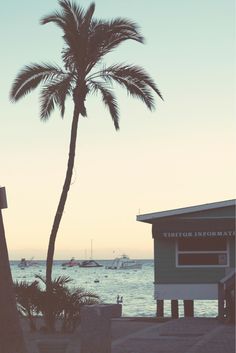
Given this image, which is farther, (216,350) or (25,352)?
(216,350)

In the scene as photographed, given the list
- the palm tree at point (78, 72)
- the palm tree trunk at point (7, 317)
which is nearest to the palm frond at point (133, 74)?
the palm tree at point (78, 72)

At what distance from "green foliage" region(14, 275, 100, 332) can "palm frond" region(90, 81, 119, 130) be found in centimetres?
704

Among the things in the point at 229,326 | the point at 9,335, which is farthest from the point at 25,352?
the point at 229,326

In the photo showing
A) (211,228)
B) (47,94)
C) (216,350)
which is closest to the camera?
(216,350)

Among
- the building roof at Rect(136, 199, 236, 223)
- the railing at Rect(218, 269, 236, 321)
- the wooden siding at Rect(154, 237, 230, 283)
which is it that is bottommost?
the railing at Rect(218, 269, 236, 321)

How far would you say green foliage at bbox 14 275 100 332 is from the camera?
20734 millimetres

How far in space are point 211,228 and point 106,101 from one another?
21.3 ft

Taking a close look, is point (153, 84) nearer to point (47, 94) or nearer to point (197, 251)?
point (47, 94)

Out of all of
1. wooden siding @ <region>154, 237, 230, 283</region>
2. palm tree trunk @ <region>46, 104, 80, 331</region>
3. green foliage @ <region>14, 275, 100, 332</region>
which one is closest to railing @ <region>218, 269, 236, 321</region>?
wooden siding @ <region>154, 237, 230, 283</region>

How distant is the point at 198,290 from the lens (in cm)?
2912

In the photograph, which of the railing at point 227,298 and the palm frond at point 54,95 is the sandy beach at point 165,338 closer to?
the railing at point 227,298

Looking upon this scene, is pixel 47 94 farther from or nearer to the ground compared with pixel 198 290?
farther from the ground

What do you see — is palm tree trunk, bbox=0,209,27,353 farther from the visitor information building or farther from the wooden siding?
the wooden siding

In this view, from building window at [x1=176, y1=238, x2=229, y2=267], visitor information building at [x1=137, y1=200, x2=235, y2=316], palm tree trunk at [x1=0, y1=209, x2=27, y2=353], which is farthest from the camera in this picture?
building window at [x1=176, y1=238, x2=229, y2=267]
